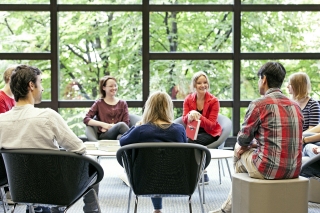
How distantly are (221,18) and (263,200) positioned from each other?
196 inches

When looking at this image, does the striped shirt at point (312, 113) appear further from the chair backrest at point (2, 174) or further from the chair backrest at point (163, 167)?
the chair backrest at point (2, 174)

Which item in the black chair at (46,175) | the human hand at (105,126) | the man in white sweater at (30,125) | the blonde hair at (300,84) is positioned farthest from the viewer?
the human hand at (105,126)

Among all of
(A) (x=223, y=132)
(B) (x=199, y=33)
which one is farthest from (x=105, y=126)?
(B) (x=199, y=33)

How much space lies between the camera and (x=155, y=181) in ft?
11.3

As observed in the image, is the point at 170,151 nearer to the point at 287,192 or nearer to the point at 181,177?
the point at 181,177

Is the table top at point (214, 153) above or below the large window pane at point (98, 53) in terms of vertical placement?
below

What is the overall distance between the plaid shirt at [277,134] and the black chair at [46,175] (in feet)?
3.77

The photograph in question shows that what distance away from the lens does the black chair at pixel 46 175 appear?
2971mm

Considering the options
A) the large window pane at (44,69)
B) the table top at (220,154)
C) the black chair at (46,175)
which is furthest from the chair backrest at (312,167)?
the large window pane at (44,69)

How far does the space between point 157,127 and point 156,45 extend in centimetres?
445

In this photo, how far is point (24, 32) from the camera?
8.09m

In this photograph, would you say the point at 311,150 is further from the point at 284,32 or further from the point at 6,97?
the point at 284,32

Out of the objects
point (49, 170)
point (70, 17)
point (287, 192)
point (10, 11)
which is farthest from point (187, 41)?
point (49, 170)

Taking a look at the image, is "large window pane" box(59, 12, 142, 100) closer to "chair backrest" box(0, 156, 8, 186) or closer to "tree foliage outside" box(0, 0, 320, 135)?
"tree foliage outside" box(0, 0, 320, 135)
